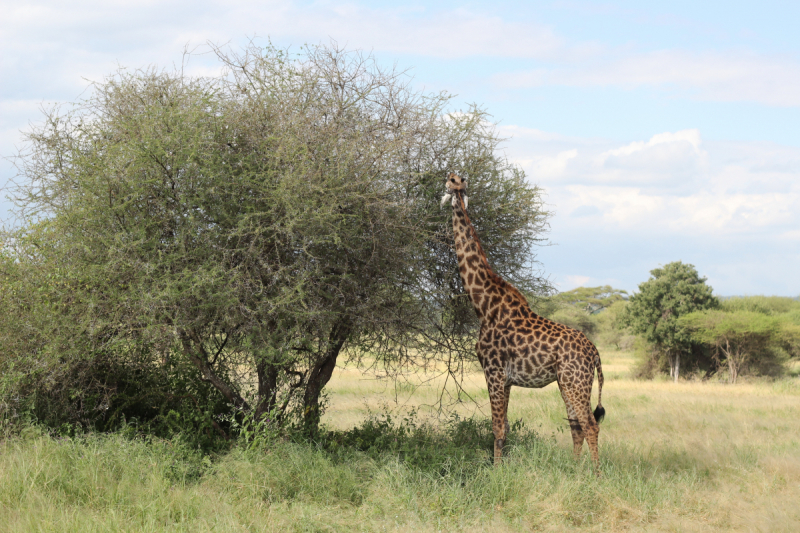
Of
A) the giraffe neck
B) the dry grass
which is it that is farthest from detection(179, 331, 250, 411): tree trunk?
the giraffe neck

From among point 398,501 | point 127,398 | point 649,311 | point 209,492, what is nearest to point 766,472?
point 398,501

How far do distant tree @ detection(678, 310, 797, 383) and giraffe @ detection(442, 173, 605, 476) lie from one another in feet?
72.1

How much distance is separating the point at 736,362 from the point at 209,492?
88.0 feet

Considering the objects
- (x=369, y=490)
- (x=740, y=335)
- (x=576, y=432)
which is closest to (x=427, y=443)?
(x=369, y=490)

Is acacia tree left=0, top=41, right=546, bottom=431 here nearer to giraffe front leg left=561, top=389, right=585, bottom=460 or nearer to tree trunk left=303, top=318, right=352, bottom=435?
tree trunk left=303, top=318, right=352, bottom=435

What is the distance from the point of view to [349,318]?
8.55m

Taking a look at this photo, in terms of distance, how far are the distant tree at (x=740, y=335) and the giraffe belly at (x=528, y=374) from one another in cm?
2209

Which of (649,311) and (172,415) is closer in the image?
(172,415)

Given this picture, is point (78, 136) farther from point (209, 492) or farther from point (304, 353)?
point (209, 492)

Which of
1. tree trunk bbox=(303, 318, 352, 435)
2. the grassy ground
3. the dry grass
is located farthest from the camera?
tree trunk bbox=(303, 318, 352, 435)

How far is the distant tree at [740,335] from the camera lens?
89.7ft

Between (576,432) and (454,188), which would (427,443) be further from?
(454,188)

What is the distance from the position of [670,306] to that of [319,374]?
76.7 ft

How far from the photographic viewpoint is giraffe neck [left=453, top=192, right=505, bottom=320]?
825 centimetres
